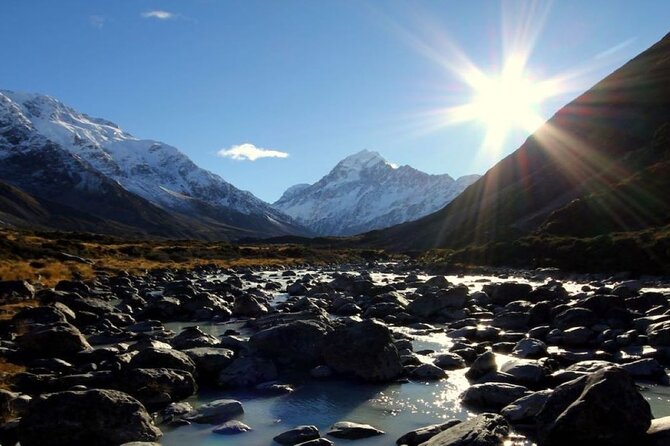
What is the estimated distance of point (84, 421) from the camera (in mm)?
11797

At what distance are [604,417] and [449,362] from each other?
835 centimetres

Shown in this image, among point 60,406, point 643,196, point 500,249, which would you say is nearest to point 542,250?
point 500,249

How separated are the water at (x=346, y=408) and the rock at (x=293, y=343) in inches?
75.0

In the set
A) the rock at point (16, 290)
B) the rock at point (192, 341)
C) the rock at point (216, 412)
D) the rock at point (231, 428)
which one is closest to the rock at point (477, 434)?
the rock at point (231, 428)

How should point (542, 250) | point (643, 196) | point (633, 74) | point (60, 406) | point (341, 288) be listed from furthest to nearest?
point (633, 74) < point (643, 196) < point (542, 250) < point (341, 288) < point (60, 406)

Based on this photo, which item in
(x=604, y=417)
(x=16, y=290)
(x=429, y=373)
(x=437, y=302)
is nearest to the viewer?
(x=604, y=417)

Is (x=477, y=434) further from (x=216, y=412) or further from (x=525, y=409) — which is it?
(x=216, y=412)

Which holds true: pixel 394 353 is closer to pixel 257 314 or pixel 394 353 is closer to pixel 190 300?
pixel 257 314

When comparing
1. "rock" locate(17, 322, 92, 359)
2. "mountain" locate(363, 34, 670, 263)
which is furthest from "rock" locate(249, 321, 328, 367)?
"mountain" locate(363, 34, 670, 263)

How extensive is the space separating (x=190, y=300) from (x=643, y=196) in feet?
227

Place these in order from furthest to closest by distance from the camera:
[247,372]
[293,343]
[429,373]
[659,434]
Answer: [293,343], [247,372], [429,373], [659,434]

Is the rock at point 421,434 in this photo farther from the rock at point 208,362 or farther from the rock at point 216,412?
the rock at point 208,362

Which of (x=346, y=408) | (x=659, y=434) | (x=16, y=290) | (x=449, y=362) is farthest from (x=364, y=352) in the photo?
(x=16, y=290)

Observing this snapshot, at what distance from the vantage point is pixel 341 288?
46344 mm
